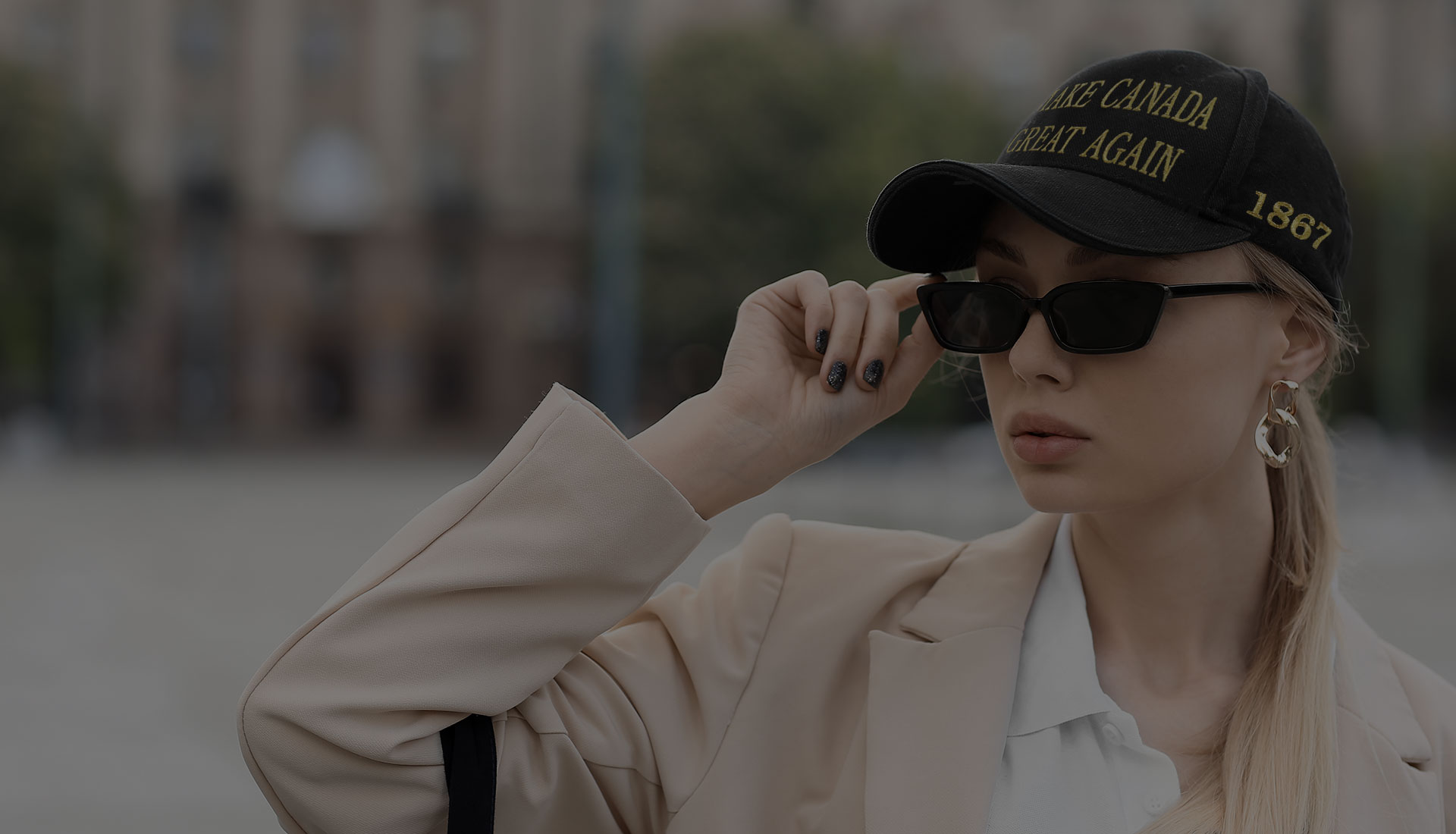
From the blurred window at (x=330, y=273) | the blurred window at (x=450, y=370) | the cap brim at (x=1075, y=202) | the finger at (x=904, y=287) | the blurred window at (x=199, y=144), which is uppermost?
the cap brim at (x=1075, y=202)

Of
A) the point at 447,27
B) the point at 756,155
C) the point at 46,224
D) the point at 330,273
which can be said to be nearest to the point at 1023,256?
the point at 756,155

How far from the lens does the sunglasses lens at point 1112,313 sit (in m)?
1.66

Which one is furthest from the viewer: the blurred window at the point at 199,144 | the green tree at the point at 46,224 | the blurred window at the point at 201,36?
the blurred window at the point at 199,144

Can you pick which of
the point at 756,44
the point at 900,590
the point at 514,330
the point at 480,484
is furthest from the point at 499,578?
the point at 514,330

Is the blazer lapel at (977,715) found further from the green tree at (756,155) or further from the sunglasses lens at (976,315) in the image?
the green tree at (756,155)

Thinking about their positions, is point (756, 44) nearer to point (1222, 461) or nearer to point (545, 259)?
point (545, 259)

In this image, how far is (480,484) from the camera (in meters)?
1.70

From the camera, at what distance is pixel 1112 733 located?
5.99ft

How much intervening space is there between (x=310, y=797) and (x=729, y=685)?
0.55 m

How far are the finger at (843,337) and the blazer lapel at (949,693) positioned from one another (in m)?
0.35

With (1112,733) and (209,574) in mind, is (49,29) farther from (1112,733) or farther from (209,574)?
(1112,733)

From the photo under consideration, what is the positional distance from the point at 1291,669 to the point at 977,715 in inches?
17.0

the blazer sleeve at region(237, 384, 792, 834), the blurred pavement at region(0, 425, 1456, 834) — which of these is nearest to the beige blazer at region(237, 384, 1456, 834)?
the blazer sleeve at region(237, 384, 792, 834)

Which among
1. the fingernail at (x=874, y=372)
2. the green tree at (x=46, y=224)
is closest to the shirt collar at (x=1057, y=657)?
the fingernail at (x=874, y=372)
